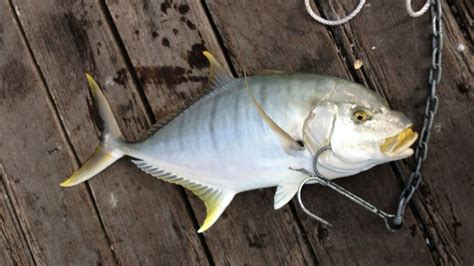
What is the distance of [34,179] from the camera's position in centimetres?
201

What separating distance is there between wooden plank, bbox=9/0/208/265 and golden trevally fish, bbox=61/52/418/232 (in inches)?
4.4

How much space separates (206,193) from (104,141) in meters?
0.45

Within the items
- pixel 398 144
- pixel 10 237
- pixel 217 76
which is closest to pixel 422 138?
pixel 398 144

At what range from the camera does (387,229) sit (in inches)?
71.0

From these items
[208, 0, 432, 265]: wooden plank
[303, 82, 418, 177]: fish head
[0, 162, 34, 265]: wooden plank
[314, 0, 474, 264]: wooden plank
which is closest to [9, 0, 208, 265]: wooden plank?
[0, 162, 34, 265]: wooden plank

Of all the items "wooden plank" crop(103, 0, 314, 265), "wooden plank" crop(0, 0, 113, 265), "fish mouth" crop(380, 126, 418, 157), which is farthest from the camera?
"wooden plank" crop(0, 0, 113, 265)

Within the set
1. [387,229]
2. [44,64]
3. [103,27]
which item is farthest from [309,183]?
[44,64]

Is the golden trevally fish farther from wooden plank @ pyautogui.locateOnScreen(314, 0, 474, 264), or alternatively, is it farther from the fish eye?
wooden plank @ pyautogui.locateOnScreen(314, 0, 474, 264)

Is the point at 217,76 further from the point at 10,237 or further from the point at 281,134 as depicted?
the point at 10,237

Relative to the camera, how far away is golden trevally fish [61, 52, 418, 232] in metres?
1.54

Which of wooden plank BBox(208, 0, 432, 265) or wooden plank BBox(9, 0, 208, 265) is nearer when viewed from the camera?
wooden plank BBox(208, 0, 432, 265)

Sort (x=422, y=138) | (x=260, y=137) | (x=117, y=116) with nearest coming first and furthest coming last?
(x=260, y=137), (x=422, y=138), (x=117, y=116)

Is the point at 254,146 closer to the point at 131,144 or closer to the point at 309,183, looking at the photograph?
the point at 309,183

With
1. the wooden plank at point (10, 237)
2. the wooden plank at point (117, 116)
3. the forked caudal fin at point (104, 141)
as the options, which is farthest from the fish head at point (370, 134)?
the wooden plank at point (10, 237)
